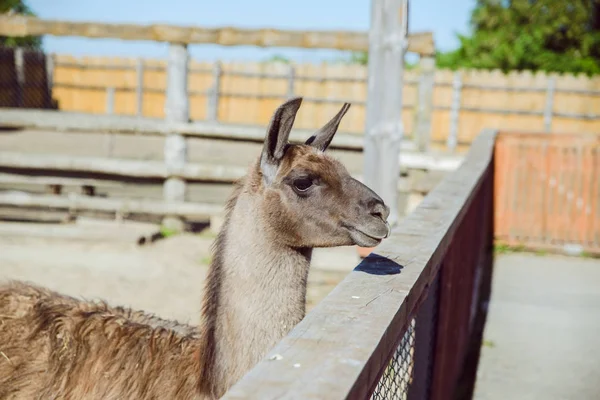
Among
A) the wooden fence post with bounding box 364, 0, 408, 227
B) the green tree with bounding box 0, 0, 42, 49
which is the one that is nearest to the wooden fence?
the green tree with bounding box 0, 0, 42, 49

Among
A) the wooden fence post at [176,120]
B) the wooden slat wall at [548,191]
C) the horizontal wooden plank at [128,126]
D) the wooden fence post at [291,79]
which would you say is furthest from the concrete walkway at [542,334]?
the wooden fence post at [291,79]

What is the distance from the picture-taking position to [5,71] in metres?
22.8

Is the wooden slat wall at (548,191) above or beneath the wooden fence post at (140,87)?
beneath

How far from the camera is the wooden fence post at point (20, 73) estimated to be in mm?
23844

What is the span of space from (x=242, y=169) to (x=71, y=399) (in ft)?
23.1

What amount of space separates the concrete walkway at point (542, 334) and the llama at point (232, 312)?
236 centimetres

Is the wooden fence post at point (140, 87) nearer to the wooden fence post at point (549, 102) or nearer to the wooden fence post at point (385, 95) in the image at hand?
the wooden fence post at point (549, 102)

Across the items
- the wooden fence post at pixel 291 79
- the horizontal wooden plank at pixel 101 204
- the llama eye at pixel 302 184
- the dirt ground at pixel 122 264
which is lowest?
the dirt ground at pixel 122 264

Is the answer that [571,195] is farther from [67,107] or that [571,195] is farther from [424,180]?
[67,107]

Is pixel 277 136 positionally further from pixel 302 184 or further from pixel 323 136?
pixel 323 136

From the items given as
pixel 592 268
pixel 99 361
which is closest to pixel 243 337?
pixel 99 361

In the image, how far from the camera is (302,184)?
325 cm

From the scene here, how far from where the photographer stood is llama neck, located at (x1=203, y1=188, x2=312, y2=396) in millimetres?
2961

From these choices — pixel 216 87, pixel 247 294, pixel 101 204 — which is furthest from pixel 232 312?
pixel 216 87
